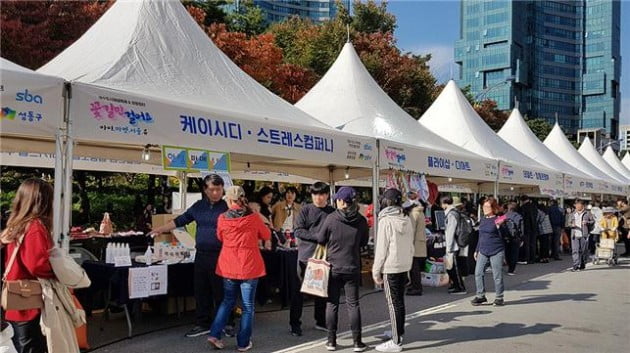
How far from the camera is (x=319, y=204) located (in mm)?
6215

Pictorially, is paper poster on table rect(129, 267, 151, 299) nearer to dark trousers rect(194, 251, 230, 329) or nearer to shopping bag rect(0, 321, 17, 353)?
dark trousers rect(194, 251, 230, 329)

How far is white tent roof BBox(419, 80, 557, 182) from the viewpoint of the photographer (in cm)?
1362

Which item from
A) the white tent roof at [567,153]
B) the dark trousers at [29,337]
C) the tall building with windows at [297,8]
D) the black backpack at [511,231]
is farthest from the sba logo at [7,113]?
the tall building with windows at [297,8]

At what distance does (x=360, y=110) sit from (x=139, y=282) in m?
5.93

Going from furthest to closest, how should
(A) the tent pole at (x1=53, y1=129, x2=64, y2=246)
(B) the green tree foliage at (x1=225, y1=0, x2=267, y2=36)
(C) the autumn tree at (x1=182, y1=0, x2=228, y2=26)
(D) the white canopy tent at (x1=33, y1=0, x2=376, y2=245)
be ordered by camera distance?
(B) the green tree foliage at (x1=225, y1=0, x2=267, y2=36), (C) the autumn tree at (x1=182, y1=0, x2=228, y2=26), (D) the white canopy tent at (x1=33, y1=0, x2=376, y2=245), (A) the tent pole at (x1=53, y1=129, x2=64, y2=246)

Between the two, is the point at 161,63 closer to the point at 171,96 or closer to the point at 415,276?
the point at 171,96

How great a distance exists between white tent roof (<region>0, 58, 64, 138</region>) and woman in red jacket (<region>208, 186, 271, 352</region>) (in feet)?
5.61

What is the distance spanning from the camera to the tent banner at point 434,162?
31.6 ft

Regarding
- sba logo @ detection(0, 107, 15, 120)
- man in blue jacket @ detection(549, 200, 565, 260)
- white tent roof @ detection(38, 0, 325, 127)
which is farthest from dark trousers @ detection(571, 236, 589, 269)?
sba logo @ detection(0, 107, 15, 120)

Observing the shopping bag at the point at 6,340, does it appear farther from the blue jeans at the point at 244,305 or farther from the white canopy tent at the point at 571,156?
the white canopy tent at the point at 571,156

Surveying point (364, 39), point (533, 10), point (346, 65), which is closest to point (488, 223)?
point (346, 65)

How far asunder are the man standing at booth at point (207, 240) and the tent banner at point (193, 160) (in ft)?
1.90

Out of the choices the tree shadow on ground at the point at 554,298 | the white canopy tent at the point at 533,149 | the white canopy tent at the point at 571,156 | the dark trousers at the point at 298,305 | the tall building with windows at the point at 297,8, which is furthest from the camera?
the tall building with windows at the point at 297,8

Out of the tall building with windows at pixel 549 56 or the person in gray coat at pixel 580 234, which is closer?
the person in gray coat at pixel 580 234
